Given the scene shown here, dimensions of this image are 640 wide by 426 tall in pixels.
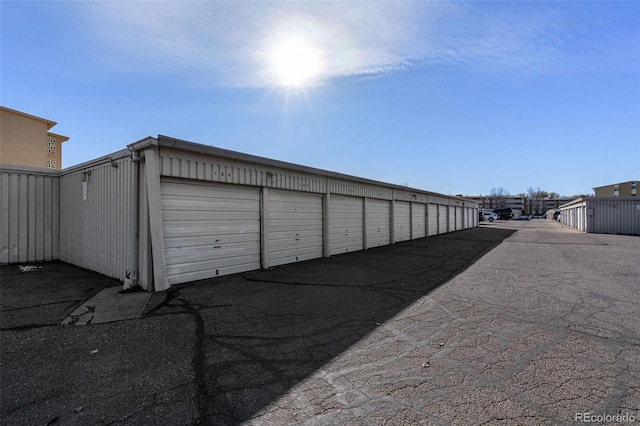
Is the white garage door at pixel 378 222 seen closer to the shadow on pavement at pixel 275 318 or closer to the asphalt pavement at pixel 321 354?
the shadow on pavement at pixel 275 318

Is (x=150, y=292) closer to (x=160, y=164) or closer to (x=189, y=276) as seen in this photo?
(x=189, y=276)

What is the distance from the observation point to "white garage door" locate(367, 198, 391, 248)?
48.9 ft

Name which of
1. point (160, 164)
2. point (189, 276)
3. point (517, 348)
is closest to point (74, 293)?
point (189, 276)

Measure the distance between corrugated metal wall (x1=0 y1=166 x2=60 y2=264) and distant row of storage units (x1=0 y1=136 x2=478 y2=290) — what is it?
72mm

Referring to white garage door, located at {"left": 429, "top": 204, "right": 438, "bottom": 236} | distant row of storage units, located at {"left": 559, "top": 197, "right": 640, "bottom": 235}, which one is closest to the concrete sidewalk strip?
white garage door, located at {"left": 429, "top": 204, "right": 438, "bottom": 236}

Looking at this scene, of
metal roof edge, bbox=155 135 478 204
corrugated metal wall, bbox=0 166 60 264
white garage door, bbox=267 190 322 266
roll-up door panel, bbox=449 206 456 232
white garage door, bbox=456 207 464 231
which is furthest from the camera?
white garage door, bbox=456 207 464 231

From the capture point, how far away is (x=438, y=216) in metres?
24.6

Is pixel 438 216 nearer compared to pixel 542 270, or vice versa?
pixel 542 270

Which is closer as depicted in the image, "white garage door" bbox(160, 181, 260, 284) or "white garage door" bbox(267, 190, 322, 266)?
"white garage door" bbox(160, 181, 260, 284)

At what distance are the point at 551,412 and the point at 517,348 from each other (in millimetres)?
1311

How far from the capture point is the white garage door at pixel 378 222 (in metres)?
14.9

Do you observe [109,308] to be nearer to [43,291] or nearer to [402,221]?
[43,291]

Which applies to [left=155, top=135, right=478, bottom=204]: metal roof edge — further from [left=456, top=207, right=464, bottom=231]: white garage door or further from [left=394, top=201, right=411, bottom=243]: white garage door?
[left=456, top=207, right=464, bottom=231]: white garage door

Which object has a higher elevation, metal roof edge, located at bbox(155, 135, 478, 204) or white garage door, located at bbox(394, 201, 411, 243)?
metal roof edge, located at bbox(155, 135, 478, 204)
